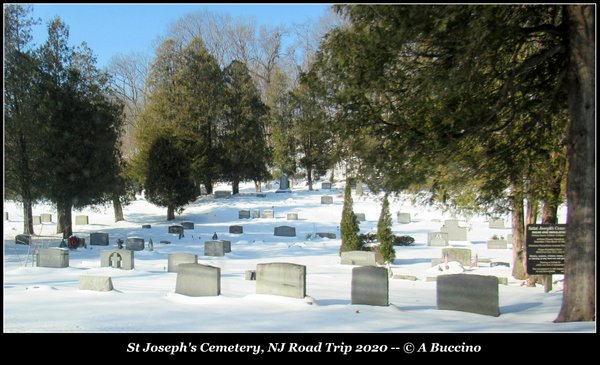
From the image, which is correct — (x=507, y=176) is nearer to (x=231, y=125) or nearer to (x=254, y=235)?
(x=254, y=235)

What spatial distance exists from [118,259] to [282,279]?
9925 millimetres

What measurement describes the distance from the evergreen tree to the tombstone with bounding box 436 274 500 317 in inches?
1265

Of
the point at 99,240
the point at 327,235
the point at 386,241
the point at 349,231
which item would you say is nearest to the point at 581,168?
the point at 386,241

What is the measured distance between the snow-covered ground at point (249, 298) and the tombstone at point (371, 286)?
259 mm

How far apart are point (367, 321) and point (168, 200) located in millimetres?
33540

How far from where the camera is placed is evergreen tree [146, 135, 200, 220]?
133 ft

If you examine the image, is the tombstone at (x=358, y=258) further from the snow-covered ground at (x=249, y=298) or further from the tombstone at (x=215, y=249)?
the tombstone at (x=215, y=249)

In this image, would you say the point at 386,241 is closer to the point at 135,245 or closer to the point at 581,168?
the point at 135,245

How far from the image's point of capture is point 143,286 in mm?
14055

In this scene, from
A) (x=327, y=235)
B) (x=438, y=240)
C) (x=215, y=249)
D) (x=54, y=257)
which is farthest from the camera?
(x=327, y=235)

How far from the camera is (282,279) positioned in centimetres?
1111

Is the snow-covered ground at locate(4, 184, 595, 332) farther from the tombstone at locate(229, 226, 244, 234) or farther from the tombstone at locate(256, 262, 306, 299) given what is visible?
the tombstone at locate(229, 226, 244, 234)

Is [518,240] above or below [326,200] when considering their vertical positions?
below

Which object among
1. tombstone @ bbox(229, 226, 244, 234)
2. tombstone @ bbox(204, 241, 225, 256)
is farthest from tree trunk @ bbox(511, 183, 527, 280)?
tombstone @ bbox(229, 226, 244, 234)
